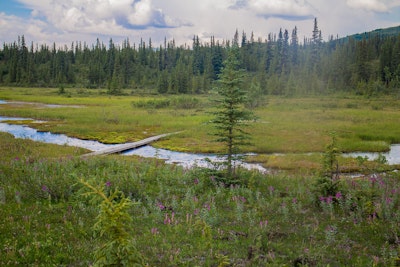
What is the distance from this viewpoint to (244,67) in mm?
138375

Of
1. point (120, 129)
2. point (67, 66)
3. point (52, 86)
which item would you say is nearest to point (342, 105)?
point (120, 129)

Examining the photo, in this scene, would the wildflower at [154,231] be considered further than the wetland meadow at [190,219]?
Yes

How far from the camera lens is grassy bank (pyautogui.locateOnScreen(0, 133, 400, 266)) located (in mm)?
7414

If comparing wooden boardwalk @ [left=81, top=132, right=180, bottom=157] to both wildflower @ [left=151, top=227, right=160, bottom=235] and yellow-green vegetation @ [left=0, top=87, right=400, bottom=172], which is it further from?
wildflower @ [left=151, top=227, right=160, bottom=235]

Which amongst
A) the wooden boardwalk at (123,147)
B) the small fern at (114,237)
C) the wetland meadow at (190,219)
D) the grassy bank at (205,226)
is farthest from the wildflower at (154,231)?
the wooden boardwalk at (123,147)

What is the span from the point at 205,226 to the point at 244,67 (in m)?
134

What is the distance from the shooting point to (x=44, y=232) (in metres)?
8.19

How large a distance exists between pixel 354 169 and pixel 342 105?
1818 inches

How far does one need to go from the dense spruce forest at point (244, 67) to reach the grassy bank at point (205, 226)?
177ft

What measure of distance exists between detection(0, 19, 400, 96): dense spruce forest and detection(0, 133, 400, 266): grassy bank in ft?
177

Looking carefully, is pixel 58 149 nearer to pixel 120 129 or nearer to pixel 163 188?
pixel 120 129

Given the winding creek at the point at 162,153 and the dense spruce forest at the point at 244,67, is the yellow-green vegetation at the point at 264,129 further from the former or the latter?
the dense spruce forest at the point at 244,67

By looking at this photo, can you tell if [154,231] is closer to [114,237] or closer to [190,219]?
[190,219]

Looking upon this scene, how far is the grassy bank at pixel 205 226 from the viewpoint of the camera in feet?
24.3
